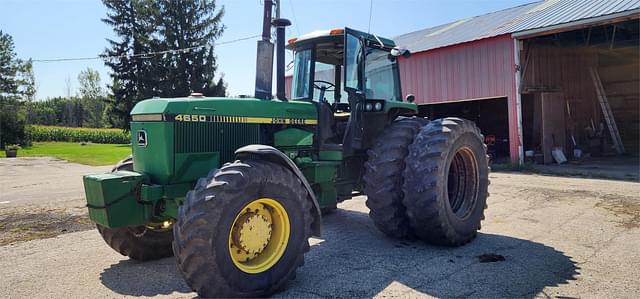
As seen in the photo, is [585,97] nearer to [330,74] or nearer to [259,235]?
[330,74]

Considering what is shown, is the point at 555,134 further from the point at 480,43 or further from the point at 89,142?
the point at 89,142

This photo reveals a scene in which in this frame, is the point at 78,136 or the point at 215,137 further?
the point at 78,136

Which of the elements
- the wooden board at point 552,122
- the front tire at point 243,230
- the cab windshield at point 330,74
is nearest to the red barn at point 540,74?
the wooden board at point 552,122

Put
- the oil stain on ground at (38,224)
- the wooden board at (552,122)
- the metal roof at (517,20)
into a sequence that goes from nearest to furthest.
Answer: the oil stain on ground at (38,224)
the metal roof at (517,20)
the wooden board at (552,122)

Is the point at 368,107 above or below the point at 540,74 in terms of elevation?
below

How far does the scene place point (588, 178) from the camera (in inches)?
452

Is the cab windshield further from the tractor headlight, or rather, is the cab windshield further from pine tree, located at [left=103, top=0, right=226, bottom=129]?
pine tree, located at [left=103, top=0, right=226, bottom=129]

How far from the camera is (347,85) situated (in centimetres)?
560

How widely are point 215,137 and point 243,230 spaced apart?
1.16 m

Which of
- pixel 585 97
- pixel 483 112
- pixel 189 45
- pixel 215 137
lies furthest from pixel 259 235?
pixel 189 45

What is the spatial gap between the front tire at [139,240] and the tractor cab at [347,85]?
2.09 meters

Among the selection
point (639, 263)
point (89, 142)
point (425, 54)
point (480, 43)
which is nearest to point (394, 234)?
point (639, 263)

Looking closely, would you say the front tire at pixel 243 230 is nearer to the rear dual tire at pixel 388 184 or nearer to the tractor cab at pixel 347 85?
the rear dual tire at pixel 388 184

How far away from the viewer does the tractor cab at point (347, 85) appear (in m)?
5.58
